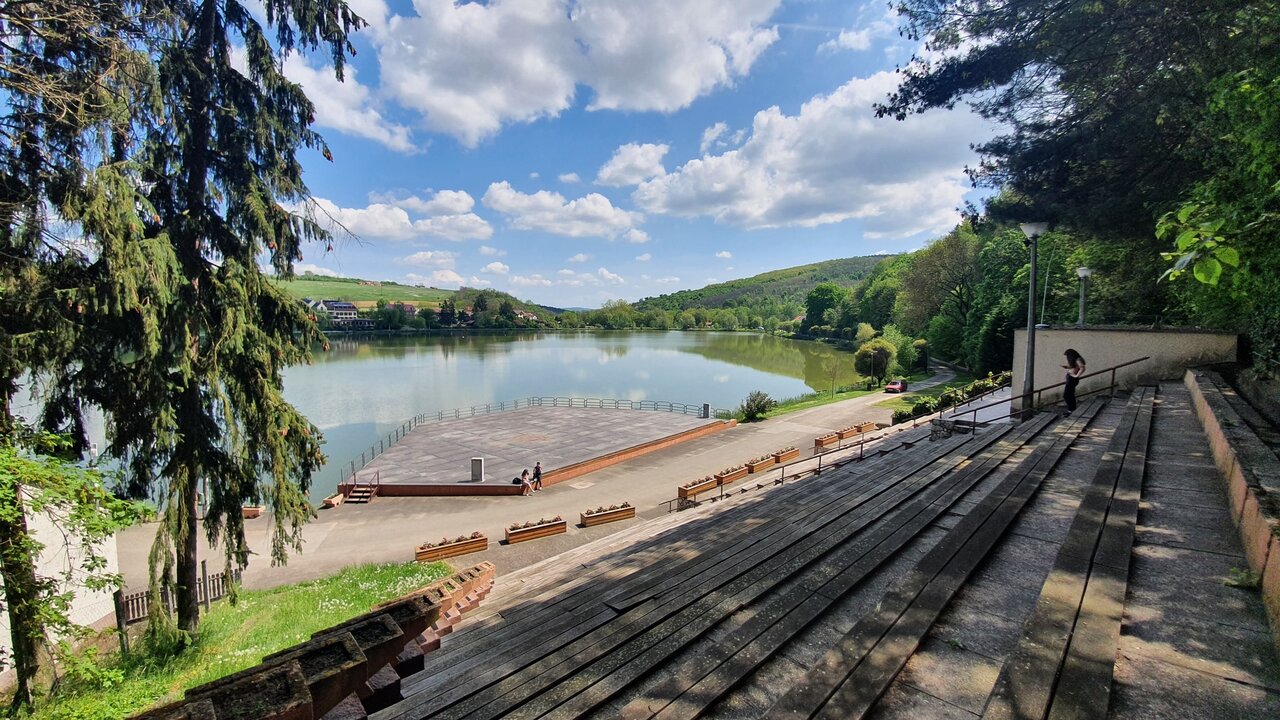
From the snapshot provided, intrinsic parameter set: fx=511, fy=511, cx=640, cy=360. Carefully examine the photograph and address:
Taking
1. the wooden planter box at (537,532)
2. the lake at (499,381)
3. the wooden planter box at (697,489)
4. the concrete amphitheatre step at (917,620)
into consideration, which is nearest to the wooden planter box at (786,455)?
the wooden planter box at (697,489)

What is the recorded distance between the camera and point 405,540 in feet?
42.7

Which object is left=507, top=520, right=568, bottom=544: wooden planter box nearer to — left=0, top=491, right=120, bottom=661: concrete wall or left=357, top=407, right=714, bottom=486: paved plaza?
left=357, top=407, right=714, bottom=486: paved plaza

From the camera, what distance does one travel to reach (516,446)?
22141mm

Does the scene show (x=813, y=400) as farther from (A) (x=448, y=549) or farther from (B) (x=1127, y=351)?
(A) (x=448, y=549)

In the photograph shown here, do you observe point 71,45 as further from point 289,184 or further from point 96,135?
point 289,184

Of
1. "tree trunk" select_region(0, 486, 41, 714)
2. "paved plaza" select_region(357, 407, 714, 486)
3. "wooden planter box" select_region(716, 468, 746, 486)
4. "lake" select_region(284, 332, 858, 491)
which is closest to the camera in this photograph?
"tree trunk" select_region(0, 486, 41, 714)

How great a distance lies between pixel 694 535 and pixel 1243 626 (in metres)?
4.55

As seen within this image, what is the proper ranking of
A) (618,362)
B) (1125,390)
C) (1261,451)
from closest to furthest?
(1261,451) → (1125,390) → (618,362)

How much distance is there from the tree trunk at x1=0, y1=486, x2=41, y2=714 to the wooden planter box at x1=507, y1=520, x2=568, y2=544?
7386 millimetres

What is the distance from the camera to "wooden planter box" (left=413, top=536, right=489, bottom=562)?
11328mm

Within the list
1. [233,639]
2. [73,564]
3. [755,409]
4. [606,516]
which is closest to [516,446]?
[606,516]

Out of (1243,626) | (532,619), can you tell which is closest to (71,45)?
(532,619)

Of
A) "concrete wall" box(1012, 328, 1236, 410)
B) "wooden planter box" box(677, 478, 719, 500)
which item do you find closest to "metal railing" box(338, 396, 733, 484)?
"wooden planter box" box(677, 478, 719, 500)

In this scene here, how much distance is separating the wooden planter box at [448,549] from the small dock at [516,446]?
187 inches
